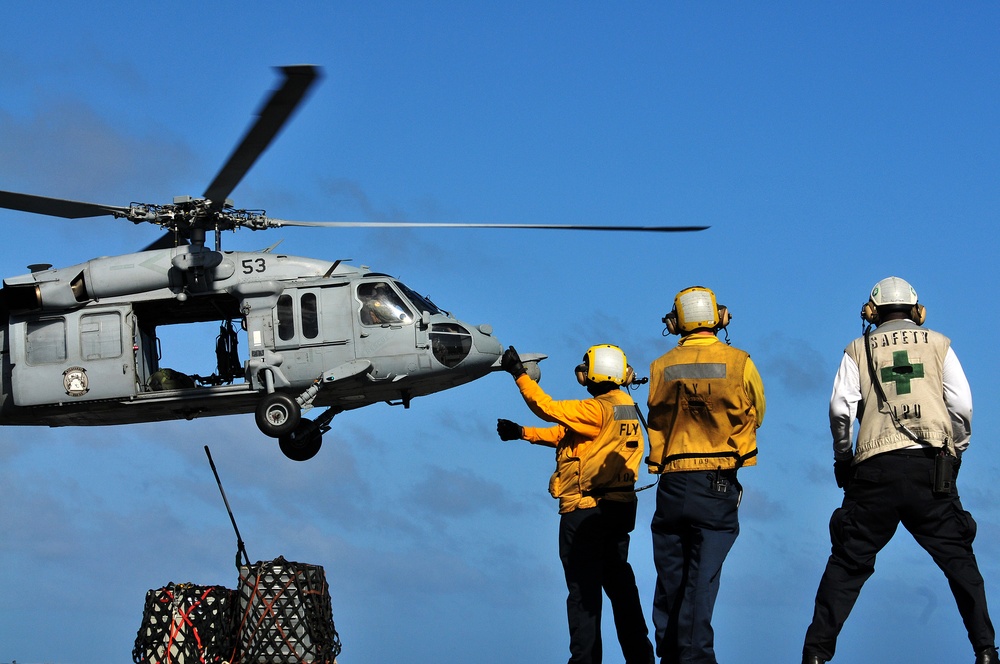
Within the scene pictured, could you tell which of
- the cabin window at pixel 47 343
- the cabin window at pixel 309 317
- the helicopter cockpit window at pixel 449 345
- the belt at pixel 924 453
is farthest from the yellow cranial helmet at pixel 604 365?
the cabin window at pixel 47 343

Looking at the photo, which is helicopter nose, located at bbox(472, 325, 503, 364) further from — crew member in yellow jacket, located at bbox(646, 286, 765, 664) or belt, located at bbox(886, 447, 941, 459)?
belt, located at bbox(886, 447, 941, 459)

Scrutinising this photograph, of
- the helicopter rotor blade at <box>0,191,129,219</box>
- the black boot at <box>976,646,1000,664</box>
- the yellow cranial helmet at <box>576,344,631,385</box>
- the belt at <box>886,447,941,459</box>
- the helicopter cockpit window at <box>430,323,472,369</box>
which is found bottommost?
the black boot at <box>976,646,1000,664</box>

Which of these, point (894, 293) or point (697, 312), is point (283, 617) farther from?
A: point (894, 293)

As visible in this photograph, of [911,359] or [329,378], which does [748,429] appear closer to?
[911,359]

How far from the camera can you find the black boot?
8.18 metres

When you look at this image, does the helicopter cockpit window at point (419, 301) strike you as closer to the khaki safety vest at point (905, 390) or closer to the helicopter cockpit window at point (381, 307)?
the helicopter cockpit window at point (381, 307)

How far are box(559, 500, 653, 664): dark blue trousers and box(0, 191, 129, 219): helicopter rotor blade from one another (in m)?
8.86

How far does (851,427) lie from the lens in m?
8.55

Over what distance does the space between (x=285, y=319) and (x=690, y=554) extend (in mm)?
9111

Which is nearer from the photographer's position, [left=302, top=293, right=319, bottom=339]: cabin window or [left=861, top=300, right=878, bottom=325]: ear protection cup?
[left=861, top=300, right=878, bottom=325]: ear protection cup

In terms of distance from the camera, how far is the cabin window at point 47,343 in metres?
16.7

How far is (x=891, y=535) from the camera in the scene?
27.9ft

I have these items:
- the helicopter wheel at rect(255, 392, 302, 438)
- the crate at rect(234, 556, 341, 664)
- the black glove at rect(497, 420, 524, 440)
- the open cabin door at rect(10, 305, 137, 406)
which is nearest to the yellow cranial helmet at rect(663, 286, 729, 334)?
the black glove at rect(497, 420, 524, 440)

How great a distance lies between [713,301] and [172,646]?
640 centimetres
